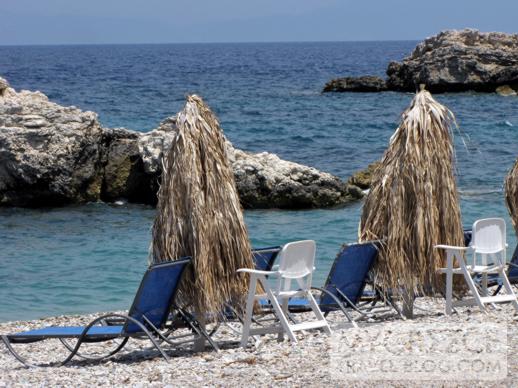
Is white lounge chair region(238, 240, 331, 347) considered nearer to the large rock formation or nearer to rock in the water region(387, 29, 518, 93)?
the large rock formation

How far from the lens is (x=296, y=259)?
24.1 feet

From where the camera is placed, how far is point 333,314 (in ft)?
32.6

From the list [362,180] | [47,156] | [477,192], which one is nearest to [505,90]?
[477,192]

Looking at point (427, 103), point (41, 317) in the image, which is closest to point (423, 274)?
point (427, 103)

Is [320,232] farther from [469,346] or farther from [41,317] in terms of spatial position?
[469,346]

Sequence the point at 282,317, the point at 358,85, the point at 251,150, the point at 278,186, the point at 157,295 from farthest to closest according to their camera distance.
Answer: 1. the point at 358,85
2. the point at 251,150
3. the point at 278,186
4. the point at 282,317
5. the point at 157,295

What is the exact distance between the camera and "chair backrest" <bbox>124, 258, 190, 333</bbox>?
7062 mm

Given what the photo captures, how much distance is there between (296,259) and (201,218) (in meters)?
0.77

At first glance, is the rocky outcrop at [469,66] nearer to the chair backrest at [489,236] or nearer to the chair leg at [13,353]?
the chair backrest at [489,236]

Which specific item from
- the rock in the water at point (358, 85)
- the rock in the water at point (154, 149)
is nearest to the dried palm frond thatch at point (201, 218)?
the rock in the water at point (154, 149)

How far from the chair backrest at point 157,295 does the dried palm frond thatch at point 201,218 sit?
0.80 ft

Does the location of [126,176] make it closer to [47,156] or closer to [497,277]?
[47,156]

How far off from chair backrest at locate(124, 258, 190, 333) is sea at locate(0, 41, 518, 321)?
8.09ft

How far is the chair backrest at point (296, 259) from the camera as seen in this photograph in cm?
720
